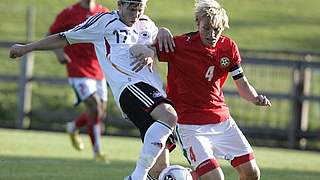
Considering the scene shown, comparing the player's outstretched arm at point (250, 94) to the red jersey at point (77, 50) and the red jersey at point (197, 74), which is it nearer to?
the red jersey at point (197, 74)

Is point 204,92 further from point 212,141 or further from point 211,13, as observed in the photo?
point 211,13

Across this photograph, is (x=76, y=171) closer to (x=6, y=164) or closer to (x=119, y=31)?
(x=6, y=164)

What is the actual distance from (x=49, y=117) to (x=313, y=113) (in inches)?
195

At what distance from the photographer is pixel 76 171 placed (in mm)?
11781

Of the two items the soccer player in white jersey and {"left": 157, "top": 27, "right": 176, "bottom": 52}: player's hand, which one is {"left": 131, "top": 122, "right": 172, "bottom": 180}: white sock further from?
{"left": 157, "top": 27, "right": 176, "bottom": 52}: player's hand

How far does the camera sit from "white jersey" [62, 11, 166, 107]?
9.36 metres

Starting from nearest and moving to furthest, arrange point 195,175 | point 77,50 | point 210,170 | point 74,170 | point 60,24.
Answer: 1. point 210,170
2. point 195,175
3. point 74,170
4. point 60,24
5. point 77,50

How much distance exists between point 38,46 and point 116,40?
68 cm

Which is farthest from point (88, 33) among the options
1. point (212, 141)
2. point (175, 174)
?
point (175, 174)

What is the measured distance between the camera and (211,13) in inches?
355

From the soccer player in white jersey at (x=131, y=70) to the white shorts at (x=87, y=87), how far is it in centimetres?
465

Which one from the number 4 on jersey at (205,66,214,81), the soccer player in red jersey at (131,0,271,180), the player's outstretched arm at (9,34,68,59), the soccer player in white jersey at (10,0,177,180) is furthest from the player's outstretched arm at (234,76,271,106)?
the player's outstretched arm at (9,34,68,59)

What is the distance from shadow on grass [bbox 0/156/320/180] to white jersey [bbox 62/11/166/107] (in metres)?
1.86

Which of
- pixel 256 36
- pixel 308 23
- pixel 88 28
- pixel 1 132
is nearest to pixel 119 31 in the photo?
pixel 88 28
